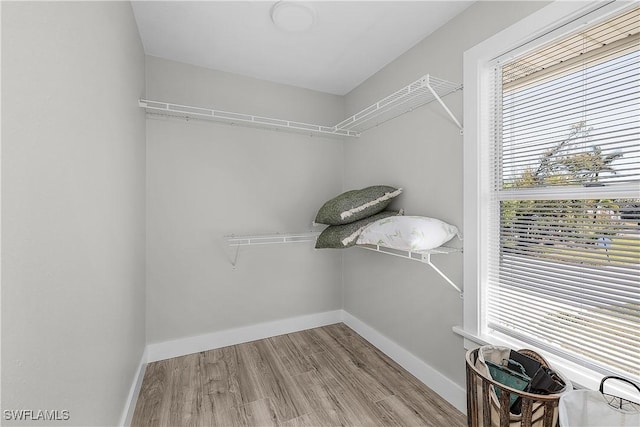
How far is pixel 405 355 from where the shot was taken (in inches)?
79.4

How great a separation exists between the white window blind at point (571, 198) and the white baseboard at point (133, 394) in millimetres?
1932

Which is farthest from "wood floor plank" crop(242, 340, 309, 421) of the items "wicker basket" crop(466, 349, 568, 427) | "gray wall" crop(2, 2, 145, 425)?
"wicker basket" crop(466, 349, 568, 427)

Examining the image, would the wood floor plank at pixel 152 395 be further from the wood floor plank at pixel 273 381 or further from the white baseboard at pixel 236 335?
the wood floor plank at pixel 273 381

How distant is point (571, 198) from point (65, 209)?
1796mm

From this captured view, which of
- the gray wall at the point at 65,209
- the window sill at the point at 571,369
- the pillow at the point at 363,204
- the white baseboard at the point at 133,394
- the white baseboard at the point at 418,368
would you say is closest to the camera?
the gray wall at the point at 65,209

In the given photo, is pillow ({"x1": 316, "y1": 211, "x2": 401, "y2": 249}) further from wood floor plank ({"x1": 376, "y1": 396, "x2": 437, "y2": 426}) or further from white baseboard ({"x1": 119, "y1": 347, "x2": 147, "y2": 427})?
white baseboard ({"x1": 119, "y1": 347, "x2": 147, "y2": 427})

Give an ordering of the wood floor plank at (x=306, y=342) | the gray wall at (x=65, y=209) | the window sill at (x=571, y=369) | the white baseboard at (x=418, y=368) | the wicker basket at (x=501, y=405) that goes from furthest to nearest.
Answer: the wood floor plank at (x=306, y=342)
the white baseboard at (x=418, y=368)
the window sill at (x=571, y=369)
the wicker basket at (x=501, y=405)
the gray wall at (x=65, y=209)

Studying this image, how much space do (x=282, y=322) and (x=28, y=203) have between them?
2213 millimetres

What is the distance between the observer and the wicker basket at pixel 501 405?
36.2 inches

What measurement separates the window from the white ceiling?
60 centimetres

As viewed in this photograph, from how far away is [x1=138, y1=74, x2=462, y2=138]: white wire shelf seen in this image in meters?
1.64

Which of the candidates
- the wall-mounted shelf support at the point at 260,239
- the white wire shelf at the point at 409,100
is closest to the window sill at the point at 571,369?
the white wire shelf at the point at 409,100

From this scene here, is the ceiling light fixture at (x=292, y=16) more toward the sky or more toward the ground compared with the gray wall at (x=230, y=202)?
more toward the sky

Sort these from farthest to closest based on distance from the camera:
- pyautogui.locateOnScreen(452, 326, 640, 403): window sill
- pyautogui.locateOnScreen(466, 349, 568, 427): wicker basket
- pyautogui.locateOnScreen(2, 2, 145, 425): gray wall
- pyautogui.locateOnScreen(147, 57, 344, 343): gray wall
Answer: pyautogui.locateOnScreen(147, 57, 344, 343): gray wall, pyautogui.locateOnScreen(452, 326, 640, 403): window sill, pyautogui.locateOnScreen(466, 349, 568, 427): wicker basket, pyautogui.locateOnScreen(2, 2, 145, 425): gray wall
